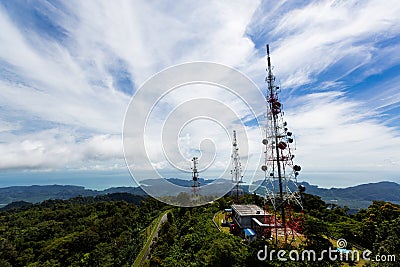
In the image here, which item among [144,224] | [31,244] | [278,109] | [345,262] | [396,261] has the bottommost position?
[31,244]

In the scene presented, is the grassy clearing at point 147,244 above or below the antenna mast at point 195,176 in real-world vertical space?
below

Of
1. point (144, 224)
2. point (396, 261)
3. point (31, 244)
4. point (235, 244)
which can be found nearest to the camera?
point (396, 261)

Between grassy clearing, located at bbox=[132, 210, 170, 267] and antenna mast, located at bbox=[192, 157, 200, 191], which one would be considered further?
grassy clearing, located at bbox=[132, 210, 170, 267]

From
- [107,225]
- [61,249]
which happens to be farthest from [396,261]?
[107,225]

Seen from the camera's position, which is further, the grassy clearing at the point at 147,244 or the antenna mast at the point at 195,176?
the grassy clearing at the point at 147,244

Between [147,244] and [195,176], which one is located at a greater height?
[195,176]

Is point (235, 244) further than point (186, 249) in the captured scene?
No

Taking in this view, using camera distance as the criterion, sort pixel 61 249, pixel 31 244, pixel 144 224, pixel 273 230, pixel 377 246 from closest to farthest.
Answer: pixel 377 246
pixel 273 230
pixel 61 249
pixel 31 244
pixel 144 224

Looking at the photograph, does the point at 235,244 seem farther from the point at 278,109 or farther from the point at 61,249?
the point at 61,249

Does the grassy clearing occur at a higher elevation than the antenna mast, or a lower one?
lower

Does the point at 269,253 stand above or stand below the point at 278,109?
below

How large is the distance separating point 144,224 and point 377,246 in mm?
38742

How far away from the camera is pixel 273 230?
17.0 m

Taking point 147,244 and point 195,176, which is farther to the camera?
point 147,244
